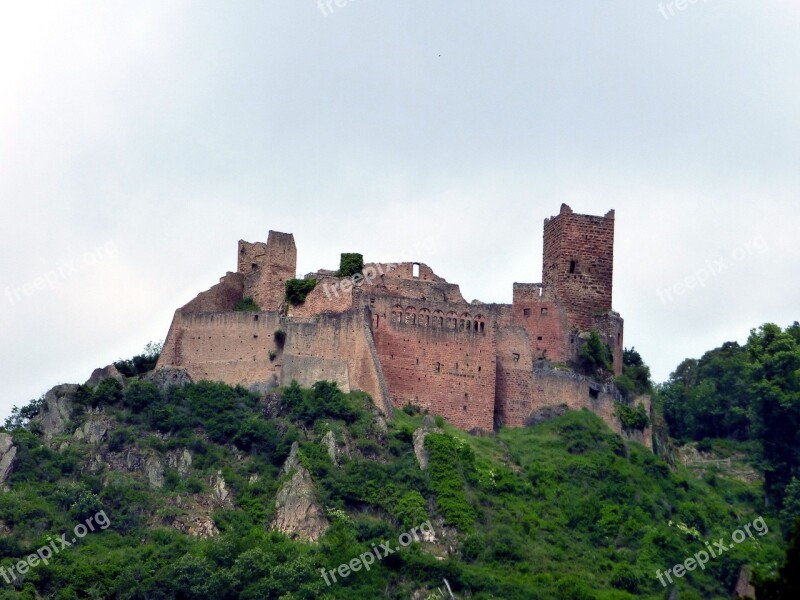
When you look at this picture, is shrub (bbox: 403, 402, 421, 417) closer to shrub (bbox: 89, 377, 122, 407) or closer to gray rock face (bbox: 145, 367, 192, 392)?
gray rock face (bbox: 145, 367, 192, 392)

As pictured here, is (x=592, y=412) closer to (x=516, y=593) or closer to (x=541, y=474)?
(x=541, y=474)

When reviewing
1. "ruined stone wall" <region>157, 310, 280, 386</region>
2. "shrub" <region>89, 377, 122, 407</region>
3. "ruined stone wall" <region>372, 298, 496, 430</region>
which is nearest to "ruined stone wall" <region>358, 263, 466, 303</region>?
"ruined stone wall" <region>372, 298, 496, 430</region>

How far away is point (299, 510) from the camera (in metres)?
59.8

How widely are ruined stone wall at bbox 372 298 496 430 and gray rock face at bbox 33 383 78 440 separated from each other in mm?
11192

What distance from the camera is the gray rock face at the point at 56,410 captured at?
64.8m

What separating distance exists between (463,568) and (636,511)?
8.43 metres

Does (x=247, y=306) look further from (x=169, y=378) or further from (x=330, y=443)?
(x=330, y=443)

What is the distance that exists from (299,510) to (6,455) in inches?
420

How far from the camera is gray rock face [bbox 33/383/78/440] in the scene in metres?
64.8

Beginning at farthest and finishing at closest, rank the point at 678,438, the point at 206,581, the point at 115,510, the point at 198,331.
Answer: the point at 678,438
the point at 198,331
the point at 115,510
the point at 206,581

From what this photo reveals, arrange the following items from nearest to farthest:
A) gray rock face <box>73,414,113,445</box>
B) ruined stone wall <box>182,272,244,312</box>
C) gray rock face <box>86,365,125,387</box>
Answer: gray rock face <box>73,414,113,445</box> → gray rock face <box>86,365,125,387</box> → ruined stone wall <box>182,272,244,312</box>

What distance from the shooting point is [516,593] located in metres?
57.3

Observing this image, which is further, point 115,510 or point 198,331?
point 198,331

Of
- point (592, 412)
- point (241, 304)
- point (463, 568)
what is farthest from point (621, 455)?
point (241, 304)
